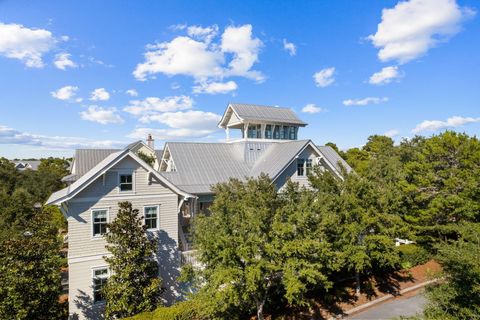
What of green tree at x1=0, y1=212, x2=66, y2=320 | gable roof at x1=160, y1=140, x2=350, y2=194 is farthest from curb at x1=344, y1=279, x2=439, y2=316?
green tree at x1=0, y1=212, x2=66, y2=320

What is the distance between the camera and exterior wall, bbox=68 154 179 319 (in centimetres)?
1756

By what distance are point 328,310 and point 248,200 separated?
381 inches

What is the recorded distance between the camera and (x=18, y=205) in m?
27.2


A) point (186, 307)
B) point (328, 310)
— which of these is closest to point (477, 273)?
point (328, 310)

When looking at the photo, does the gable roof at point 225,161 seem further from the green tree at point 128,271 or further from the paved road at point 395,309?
the paved road at point 395,309

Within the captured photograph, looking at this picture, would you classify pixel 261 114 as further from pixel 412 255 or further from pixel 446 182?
pixel 412 255

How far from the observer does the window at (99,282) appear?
58.9 feet

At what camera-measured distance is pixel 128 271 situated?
16156 millimetres

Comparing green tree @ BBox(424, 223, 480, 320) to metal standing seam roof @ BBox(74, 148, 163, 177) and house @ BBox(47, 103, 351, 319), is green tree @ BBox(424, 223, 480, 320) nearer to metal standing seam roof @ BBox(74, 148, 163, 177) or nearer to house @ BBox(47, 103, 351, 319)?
house @ BBox(47, 103, 351, 319)

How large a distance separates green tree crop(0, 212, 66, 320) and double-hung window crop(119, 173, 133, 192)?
16.0 feet

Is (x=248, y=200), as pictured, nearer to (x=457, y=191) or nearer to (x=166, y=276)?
(x=166, y=276)

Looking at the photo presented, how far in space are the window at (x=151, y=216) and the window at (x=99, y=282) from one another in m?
3.60

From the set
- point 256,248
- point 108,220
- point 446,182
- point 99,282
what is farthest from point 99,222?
point 446,182

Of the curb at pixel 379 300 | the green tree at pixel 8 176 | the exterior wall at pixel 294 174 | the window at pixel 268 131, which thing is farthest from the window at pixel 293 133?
the green tree at pixel 8 176
